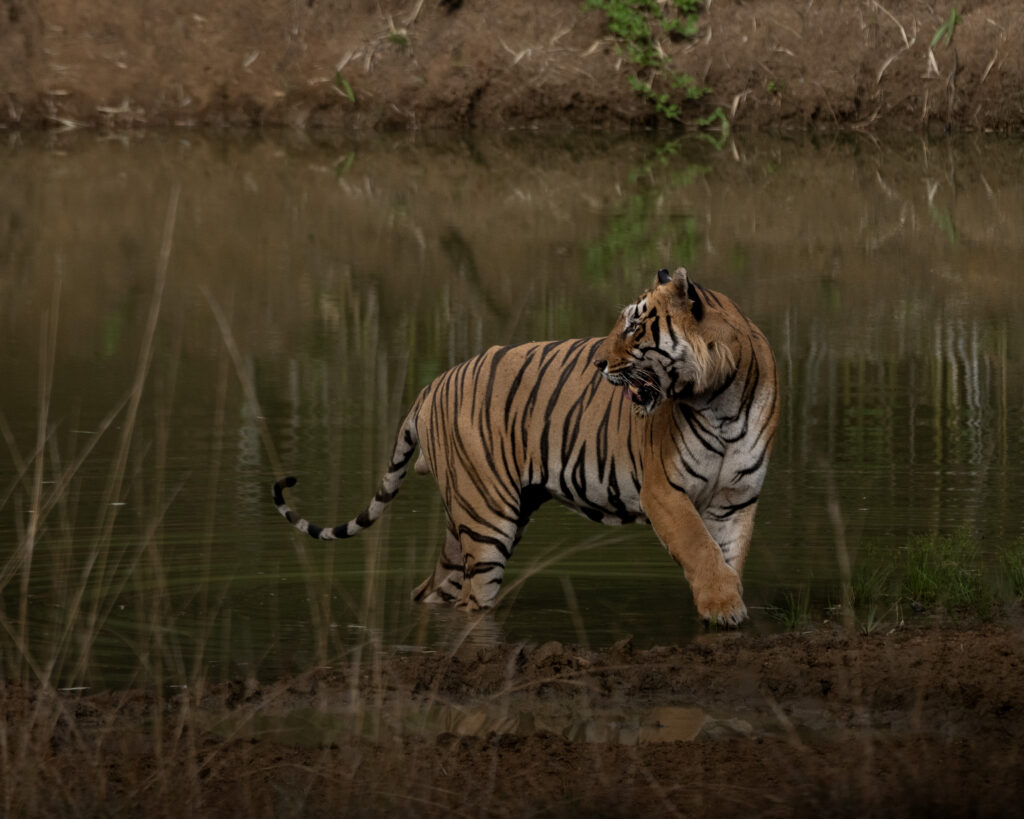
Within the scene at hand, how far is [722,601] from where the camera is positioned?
6.24 meters

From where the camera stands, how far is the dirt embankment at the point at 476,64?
23.8 metres

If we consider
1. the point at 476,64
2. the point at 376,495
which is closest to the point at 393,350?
the point at 376,495

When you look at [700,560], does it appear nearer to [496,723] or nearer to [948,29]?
[496,723]

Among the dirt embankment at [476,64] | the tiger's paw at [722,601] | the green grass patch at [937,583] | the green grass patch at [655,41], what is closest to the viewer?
the tiger's paw at [722,601]

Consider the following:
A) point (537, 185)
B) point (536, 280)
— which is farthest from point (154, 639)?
point (537, 185)

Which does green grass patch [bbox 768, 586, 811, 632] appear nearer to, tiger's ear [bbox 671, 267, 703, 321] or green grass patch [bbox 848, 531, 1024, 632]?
green grass patch [bbox 848, 531, 1024, 632]

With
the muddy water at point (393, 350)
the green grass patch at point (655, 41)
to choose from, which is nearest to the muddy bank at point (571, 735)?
the muddy water at point (393, 350)

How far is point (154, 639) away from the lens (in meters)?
6.40

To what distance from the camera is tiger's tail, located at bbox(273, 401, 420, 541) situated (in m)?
6.96

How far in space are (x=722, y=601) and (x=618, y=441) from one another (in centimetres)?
69

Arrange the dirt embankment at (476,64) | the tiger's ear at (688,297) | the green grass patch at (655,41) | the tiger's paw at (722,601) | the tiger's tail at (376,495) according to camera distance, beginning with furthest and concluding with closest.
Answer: the green grass patch at (655,41) → the dirt embankment at (476,64) → the tiger's tail at (376,495) → the tiger's paw at (722,601) → the tiger's ear at (688,297)

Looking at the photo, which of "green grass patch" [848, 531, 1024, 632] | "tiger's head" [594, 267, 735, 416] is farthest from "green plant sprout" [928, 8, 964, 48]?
"tiger's head" [594, 267, 735, 416]

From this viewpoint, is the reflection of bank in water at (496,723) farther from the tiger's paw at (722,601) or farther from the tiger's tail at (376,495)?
the tiger's tail at (376,495)

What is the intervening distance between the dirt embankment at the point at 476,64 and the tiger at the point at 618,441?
17.5 meters
